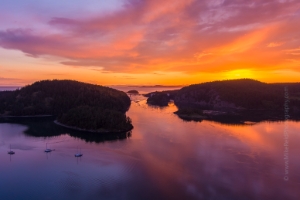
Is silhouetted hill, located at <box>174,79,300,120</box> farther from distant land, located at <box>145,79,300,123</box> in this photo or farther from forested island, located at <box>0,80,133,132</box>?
forested island, located at <box>0,80,133,132</box>

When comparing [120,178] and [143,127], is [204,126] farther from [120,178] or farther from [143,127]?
[120,178]

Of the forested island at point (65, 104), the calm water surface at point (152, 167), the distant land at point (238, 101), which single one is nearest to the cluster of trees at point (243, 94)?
the distant land at point (238, 101)

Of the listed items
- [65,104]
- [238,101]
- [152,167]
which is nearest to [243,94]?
[238,101]

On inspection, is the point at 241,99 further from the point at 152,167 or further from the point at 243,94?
the point at 152,167

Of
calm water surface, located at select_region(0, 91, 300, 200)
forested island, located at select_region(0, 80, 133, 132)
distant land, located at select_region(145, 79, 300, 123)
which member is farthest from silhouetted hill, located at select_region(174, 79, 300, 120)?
calm water surface, located at select_region(0, 91, 300, 200)

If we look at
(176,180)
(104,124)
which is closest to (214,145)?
(176,180)

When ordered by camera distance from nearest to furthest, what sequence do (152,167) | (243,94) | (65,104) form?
1. (152,167)
2. (65,104)
3. (243,94)

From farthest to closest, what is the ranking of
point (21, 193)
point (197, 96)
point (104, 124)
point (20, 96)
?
point (197, 96) < point (20, 96) < point (104, 124) < point (21, 193)
